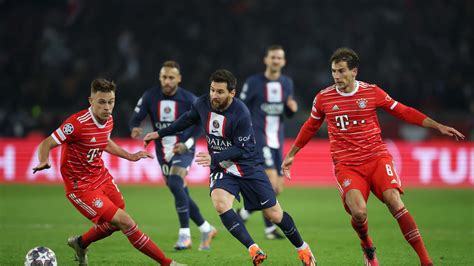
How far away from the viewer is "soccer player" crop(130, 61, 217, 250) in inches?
398

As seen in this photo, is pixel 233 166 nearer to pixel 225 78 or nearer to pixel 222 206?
pixel 222 206

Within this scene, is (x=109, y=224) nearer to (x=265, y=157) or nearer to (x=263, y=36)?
(x=265, y=157)

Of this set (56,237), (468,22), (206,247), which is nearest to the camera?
(206,247)

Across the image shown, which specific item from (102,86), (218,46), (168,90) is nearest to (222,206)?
(102,86)

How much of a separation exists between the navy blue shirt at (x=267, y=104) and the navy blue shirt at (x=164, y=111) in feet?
5.20

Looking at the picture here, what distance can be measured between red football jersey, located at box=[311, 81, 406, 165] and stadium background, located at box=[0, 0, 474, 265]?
11165mm

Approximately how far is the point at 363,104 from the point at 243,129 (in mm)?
1294

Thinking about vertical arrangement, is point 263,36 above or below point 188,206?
above

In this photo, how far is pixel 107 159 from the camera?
18.3 metres

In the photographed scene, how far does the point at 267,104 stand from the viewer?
12.0m

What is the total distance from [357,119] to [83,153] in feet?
9.51

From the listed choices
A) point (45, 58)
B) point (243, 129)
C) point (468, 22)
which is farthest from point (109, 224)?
point (468, 22)

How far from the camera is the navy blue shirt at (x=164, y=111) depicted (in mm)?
10508

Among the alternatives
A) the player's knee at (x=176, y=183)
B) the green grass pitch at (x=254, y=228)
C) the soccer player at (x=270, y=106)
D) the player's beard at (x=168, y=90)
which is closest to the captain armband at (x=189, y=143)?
the player's knee at (x=176, y=183)
